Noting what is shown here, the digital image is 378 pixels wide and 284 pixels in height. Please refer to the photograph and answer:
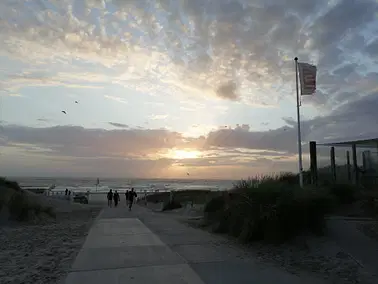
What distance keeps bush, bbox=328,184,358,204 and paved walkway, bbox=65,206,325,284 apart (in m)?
5.91

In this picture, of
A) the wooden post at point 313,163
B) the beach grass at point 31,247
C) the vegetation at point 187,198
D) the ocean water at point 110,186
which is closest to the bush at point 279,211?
the beach grass at point 31,247

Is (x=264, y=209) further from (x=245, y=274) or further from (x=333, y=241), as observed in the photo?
(x=245, y=274)

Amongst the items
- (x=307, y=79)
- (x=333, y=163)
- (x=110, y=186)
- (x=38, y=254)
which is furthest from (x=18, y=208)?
(x=110, y=186)

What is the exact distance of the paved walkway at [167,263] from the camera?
683cm

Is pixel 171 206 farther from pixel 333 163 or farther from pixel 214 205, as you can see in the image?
pixel 214 205

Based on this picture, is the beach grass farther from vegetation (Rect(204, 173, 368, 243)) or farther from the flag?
the flag

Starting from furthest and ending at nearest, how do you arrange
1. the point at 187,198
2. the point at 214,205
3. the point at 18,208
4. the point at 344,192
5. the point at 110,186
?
the point at 110,186
the point at 187,198
the point at 18,208
the point at 214,205
the point at 344,192

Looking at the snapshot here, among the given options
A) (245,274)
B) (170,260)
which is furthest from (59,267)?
(245,274)

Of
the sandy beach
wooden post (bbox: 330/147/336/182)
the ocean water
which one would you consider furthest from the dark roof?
the ocean water

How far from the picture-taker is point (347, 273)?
7426 millimetres

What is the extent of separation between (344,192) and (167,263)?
9830 millimetres

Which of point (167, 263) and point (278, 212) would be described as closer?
point (167, 263)

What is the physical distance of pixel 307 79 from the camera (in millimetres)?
17109

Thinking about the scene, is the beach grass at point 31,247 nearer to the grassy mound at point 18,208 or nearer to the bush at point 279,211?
the grassy mound at point 18,208
